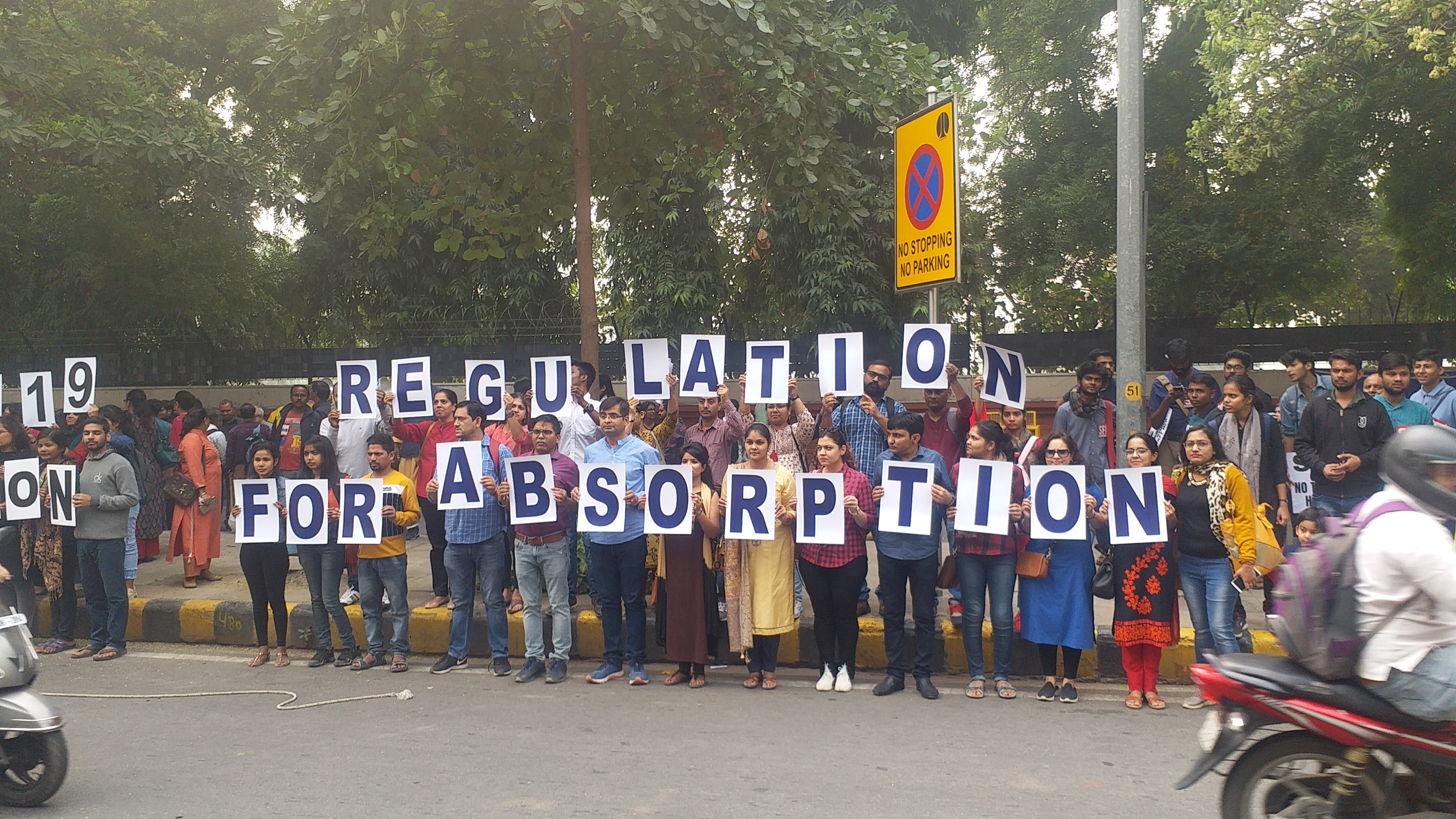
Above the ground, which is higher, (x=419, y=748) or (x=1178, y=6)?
(x=1178, y=6)

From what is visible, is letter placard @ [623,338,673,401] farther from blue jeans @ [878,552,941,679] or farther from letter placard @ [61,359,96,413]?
letter placard @ [61,359,96,413]

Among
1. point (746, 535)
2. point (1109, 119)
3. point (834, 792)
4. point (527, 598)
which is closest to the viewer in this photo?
point (834, 792)

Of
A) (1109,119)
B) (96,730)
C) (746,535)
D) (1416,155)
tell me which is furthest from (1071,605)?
(1109,119)

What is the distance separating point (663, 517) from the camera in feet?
23.2

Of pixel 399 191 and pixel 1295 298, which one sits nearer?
pixel 399 191

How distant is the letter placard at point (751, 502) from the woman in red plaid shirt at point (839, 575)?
0.36 meters

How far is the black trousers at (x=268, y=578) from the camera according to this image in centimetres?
780

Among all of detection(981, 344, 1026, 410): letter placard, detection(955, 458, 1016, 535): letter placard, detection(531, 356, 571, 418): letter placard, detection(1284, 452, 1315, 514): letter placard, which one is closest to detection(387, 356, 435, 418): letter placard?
detection(531, 356, 571, 418): letter placard

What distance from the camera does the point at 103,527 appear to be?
26.7ft

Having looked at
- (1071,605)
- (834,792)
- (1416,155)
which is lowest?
(834,792)

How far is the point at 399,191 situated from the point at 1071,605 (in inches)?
234

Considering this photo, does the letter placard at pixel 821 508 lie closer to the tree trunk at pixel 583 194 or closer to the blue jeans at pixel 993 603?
the blue jeans at pixel 993 603

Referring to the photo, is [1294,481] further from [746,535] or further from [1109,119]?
[1109,119]

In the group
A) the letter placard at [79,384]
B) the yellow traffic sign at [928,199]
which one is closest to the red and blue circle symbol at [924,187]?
the yellow traffic sign at [928,199]
